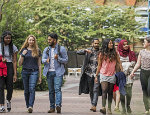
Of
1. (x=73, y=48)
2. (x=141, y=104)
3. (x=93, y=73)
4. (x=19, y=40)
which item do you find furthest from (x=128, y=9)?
(x=141, y=104)

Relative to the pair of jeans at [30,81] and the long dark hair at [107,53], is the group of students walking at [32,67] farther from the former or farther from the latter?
the long dark hair at [107,53]

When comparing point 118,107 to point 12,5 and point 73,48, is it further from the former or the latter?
point 73,48

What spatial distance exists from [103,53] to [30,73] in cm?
165

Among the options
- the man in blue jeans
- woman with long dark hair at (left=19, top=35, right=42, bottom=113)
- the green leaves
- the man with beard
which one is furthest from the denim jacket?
the green leaves

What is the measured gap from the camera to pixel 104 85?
9578mm

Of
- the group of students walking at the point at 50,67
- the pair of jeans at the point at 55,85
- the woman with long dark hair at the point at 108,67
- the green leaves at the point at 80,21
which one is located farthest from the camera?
the green leaves at the point at 80,21

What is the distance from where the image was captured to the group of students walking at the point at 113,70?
9.57m

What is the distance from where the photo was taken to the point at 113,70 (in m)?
9.62

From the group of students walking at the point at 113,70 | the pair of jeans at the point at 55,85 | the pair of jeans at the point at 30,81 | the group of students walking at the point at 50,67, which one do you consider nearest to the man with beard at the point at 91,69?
the group of students walking at the point at 113,70

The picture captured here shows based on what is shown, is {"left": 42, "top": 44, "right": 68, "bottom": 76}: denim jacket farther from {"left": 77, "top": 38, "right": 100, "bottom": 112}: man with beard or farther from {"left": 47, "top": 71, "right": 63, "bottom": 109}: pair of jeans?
{"left": 77, "top": 38, "right": 100, "bottom": 112}: man with beard

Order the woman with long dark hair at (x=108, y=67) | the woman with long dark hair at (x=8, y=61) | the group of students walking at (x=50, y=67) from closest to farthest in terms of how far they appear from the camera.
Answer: the woman with long dark hair at (x=108, y=67)
the group of students walking at (x=50, y=67)
the woman with long dark hair at (x=8, y=61)

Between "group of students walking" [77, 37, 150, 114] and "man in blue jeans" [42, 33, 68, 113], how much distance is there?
66 centimetres

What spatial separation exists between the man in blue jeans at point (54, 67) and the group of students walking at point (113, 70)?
0.66 meters

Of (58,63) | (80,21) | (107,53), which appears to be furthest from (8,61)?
(80,21)
